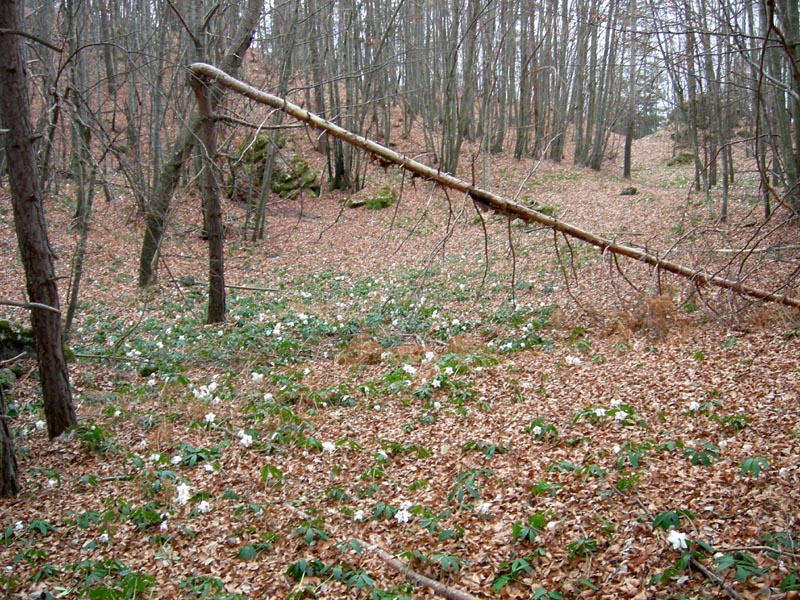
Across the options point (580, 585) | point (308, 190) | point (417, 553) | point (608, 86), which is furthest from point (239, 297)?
point (608, 86)

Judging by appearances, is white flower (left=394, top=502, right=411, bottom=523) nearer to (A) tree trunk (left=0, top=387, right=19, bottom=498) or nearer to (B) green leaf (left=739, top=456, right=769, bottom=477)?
(B) green leaf (left=739, top=456, right=769, bottom=477)

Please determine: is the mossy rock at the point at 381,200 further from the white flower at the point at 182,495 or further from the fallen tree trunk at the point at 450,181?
the white flower at the point at 182,495

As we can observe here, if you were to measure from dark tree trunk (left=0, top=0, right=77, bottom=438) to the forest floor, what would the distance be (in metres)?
0.86

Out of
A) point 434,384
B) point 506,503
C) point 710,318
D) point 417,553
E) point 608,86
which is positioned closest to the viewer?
point 417,553

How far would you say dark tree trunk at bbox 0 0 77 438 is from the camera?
4543mm

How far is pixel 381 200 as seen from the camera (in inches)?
806

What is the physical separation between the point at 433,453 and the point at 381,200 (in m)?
16.5

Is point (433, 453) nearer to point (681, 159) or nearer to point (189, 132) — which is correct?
point (189, 132)

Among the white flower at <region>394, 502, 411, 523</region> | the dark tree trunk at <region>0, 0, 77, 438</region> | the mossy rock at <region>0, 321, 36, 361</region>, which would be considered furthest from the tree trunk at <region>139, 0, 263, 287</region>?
the white flower at <region>394, 502, 411, 523</region>

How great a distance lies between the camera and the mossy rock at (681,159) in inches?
1078

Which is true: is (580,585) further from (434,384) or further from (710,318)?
(710,318)

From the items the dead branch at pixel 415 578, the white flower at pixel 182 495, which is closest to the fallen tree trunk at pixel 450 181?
the white flower at pixel 182 495

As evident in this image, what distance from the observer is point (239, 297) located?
36.4 ft

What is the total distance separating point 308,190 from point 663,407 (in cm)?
1832
